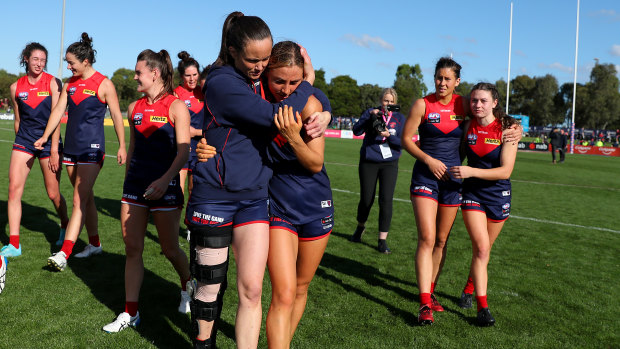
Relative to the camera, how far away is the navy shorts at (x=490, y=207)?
4.37 meters

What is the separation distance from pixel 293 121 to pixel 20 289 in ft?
11.8

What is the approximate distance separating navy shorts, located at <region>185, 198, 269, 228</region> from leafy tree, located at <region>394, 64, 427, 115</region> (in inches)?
3234

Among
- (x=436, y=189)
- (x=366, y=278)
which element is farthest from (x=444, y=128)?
(x=366, y=278)

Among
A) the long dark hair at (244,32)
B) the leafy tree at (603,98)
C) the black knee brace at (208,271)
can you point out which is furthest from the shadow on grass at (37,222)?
the leafy tree at (603,98)

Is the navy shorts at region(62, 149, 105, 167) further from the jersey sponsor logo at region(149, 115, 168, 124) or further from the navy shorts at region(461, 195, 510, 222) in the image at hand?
the navy shorts at region(461, 195, 510, 222)

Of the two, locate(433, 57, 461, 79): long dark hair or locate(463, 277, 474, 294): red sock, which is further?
locate(463, 277, 474, 294): red sock

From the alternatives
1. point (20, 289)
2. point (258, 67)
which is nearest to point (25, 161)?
point (20, 289)

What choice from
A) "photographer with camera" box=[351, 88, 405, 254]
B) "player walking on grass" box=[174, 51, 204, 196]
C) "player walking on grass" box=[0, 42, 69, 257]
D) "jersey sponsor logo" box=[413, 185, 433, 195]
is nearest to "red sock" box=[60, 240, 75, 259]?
"player walking on grass" box=[0, 42, 69, 257]

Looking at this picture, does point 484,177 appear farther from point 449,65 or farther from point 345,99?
point 345,99

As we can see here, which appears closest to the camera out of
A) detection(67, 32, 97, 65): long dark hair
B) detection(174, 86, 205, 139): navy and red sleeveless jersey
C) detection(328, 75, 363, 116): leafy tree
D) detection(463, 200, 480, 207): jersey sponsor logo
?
detection(463, 200, 480, 207): jersey sponsor logo

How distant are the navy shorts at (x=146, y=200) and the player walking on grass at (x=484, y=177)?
96.9 inches

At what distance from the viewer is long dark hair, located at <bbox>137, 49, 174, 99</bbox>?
3.85 meters

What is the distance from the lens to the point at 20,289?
4.48 m

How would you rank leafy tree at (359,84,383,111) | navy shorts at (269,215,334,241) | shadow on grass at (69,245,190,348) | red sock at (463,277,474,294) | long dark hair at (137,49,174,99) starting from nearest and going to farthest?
navy shorts at (269,215,334,241) → shadow on grass at (69,245,190,348) → long dark hair at (137,49,174,99) → red sock at (463,277,474,294) → leafy tree at (359,84,383,111)
